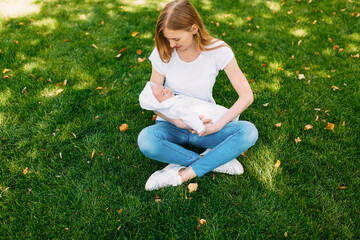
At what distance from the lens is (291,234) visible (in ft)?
6.23

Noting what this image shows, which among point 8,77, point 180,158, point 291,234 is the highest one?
point 8,77

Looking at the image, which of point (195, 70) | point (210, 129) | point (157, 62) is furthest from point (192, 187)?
point (157, 62)

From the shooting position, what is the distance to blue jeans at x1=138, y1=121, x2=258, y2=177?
84.4 inches

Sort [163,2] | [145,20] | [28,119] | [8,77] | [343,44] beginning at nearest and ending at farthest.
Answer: [28,119], [8,77], [343,44], [145,20], [163,2]

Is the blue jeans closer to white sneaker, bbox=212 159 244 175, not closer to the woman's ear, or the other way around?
white sneaker, bbox=212 159 244 175

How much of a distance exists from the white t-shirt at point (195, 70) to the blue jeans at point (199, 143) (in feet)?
1.24

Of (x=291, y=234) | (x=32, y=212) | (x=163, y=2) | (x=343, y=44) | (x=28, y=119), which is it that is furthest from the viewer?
(x=163, y=2)

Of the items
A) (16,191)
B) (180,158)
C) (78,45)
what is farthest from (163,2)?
(16,191)

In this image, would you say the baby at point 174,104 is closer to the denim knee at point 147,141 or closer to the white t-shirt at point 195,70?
the white t-shirt at point 195,70

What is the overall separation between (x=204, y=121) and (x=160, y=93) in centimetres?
47

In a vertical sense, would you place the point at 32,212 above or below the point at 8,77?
below

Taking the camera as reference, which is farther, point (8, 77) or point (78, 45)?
point (78, 45)

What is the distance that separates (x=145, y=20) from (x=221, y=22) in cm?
146

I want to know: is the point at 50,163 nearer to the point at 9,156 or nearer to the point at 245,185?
the point at 9,156
